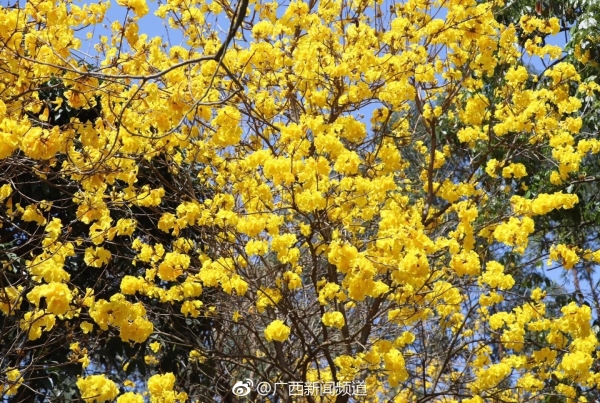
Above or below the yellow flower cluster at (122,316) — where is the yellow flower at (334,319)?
above

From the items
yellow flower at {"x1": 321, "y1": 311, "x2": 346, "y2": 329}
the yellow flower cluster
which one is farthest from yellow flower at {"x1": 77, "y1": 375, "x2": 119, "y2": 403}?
yellow flower at {"x1": 321, "y1": 311, "x2": 346, "y2": 329}

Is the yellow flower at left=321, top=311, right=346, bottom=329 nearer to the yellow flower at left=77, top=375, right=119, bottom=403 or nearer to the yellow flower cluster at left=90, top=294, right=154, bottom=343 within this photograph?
the yellow flower cluster at left=90, top=294, right=154, bottom=343

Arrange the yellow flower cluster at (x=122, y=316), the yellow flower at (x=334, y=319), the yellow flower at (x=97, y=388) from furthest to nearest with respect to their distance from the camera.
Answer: the yellow flower at (x=334, y=319)
the yellow flower at (x=97, y=388)
the yellow flower cluster at (x=122, y=316)

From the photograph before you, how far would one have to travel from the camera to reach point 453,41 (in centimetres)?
436

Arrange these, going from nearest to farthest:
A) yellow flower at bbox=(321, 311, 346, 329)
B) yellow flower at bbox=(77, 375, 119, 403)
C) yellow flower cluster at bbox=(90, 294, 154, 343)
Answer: yellow flower cluster at bbox=(90, 294, 154, 343), yellow flower at bbox=(77, 375, 119, 403), yellow flower at bbox=(321, 311, 346, 329)

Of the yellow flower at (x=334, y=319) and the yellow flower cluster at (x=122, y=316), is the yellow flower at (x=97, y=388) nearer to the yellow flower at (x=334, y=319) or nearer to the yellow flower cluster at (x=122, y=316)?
the yellow flower cluster at (x=122, y=316)

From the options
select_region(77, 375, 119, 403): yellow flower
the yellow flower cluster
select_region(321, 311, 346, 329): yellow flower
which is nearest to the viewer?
the yellow flower cluster

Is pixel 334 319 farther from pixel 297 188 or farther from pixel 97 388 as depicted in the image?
pixel 97 388

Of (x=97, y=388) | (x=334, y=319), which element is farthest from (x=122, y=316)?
(x=334, y=319)

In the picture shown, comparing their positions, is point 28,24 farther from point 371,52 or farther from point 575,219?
point 575,219

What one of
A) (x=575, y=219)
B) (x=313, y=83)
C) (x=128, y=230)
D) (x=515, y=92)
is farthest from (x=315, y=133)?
(x=575, y=219)

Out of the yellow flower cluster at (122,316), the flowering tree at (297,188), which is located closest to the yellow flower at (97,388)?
the flowering tree at (297,188)

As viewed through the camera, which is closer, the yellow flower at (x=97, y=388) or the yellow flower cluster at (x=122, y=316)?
the yellow flower cluster at (x=122, y=316)

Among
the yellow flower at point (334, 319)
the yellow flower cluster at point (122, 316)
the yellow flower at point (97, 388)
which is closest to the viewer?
the yellow flower cluster at point (122, 316)
